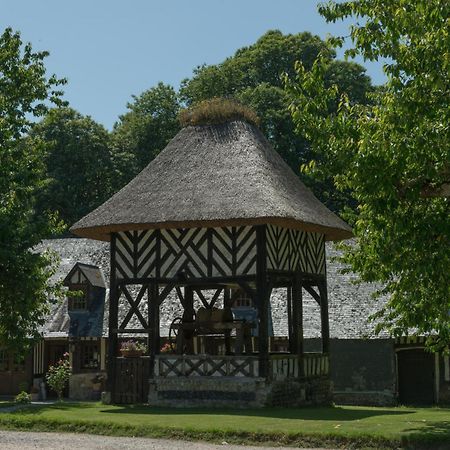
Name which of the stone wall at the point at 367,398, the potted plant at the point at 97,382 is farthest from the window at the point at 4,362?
the stone wall at the point at 367,398

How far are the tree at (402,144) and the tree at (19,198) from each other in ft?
35.3

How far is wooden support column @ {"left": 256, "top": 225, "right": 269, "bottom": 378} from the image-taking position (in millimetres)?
23312

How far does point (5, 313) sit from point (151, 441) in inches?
414

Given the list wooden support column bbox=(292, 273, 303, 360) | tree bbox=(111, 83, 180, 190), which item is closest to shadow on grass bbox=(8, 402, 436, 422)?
wooden support column bbox=(292, 273, 303, 360)

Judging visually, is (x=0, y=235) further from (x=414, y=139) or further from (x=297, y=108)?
(x=414, y=139)

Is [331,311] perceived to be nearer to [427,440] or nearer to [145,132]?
[427,440]

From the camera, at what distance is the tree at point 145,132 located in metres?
51.3

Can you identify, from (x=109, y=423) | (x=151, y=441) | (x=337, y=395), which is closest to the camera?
(x=151, y=441)

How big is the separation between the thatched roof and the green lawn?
5111 millimetres

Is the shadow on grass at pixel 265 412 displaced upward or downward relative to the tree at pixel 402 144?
downward

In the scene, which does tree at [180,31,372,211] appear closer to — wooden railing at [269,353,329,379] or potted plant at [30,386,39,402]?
potted plant at [30,386,39,402]

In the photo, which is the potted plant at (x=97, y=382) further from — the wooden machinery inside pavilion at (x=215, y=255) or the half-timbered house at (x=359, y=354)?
the wooden machinery inside pavilion at (x=215, y=255)

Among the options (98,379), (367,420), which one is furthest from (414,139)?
(98,379)

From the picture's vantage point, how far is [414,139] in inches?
616
